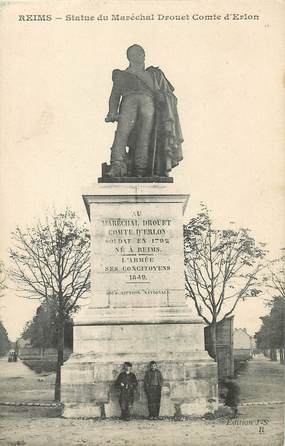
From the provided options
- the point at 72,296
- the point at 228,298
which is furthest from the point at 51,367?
the point at 228,298

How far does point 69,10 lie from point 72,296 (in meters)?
9.35

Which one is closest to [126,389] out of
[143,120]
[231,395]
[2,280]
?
[231,395]

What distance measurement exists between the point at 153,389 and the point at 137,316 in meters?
1.37

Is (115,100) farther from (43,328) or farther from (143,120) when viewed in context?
(43,328)

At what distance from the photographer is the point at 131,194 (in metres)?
12.5

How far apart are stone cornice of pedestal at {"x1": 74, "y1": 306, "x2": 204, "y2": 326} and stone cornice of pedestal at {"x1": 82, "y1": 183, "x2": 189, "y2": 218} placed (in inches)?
78.6

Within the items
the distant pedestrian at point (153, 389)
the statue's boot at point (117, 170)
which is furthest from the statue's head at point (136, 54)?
the distant pedestrian at point (153, 389)

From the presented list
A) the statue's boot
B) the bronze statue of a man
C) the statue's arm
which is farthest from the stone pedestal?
the statue's arm

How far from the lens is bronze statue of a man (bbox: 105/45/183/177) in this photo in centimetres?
1328

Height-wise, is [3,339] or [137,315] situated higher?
[137,315]

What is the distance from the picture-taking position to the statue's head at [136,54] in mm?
13461

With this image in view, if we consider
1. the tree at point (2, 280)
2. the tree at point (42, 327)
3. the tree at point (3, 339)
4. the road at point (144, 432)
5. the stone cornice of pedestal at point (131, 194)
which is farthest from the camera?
the tree at point (42, 327)

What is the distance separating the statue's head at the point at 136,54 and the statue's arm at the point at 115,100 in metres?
0.41

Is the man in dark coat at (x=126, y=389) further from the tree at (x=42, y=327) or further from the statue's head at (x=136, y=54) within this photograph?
the tree at (x=42, y=327)
